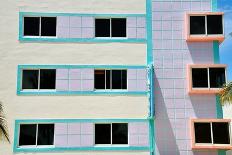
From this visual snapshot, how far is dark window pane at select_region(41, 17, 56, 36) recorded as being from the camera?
23.6m

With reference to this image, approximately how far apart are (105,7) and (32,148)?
10.3m

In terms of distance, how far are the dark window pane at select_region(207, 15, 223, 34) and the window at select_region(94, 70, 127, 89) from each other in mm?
6290

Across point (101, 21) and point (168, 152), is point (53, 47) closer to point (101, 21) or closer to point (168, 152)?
point (101, 21)

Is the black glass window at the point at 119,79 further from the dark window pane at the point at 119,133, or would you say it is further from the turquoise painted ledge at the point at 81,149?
the turquoise painted ledge at the point at 81,149

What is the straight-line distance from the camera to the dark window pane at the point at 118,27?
23859 millimetres

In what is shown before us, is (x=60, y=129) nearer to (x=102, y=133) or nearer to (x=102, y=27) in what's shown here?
(x=102, y=133)

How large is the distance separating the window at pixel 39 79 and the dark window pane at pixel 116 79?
3.83 m

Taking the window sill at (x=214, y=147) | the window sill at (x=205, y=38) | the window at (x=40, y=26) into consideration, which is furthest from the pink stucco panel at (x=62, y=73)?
the window sill at (x=214, y=147)

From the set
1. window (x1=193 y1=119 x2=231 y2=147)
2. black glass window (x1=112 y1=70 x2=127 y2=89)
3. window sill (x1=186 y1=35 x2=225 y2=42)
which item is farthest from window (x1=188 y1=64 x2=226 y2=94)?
black glass window (x1=112 y1=70 x2=127 y2=89)

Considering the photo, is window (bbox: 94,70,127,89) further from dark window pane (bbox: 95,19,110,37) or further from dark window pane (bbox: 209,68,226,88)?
dark window pane (bbox: 209,68,226,88)

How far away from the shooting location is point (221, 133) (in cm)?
2216

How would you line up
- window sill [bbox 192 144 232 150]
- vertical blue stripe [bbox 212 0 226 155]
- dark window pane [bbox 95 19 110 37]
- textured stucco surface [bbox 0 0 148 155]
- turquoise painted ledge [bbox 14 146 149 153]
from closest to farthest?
window sill [bbox 192 144 232 150], turquoise painted ledge [bbox 14 146 149 153], textured stucco surface [bbox 0 0 148 155], vertical blue stripe [bbox 212 0 226 155], dark window pane [bbox 95 19 110 37]

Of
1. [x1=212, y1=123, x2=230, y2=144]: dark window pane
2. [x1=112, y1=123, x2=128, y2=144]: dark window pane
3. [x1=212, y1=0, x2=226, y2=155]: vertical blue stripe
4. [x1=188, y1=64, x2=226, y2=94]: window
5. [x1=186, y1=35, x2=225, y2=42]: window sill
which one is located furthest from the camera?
[x1=186, y1=35, x2=225, y2=42]: window sill

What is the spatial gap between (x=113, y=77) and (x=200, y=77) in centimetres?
565
